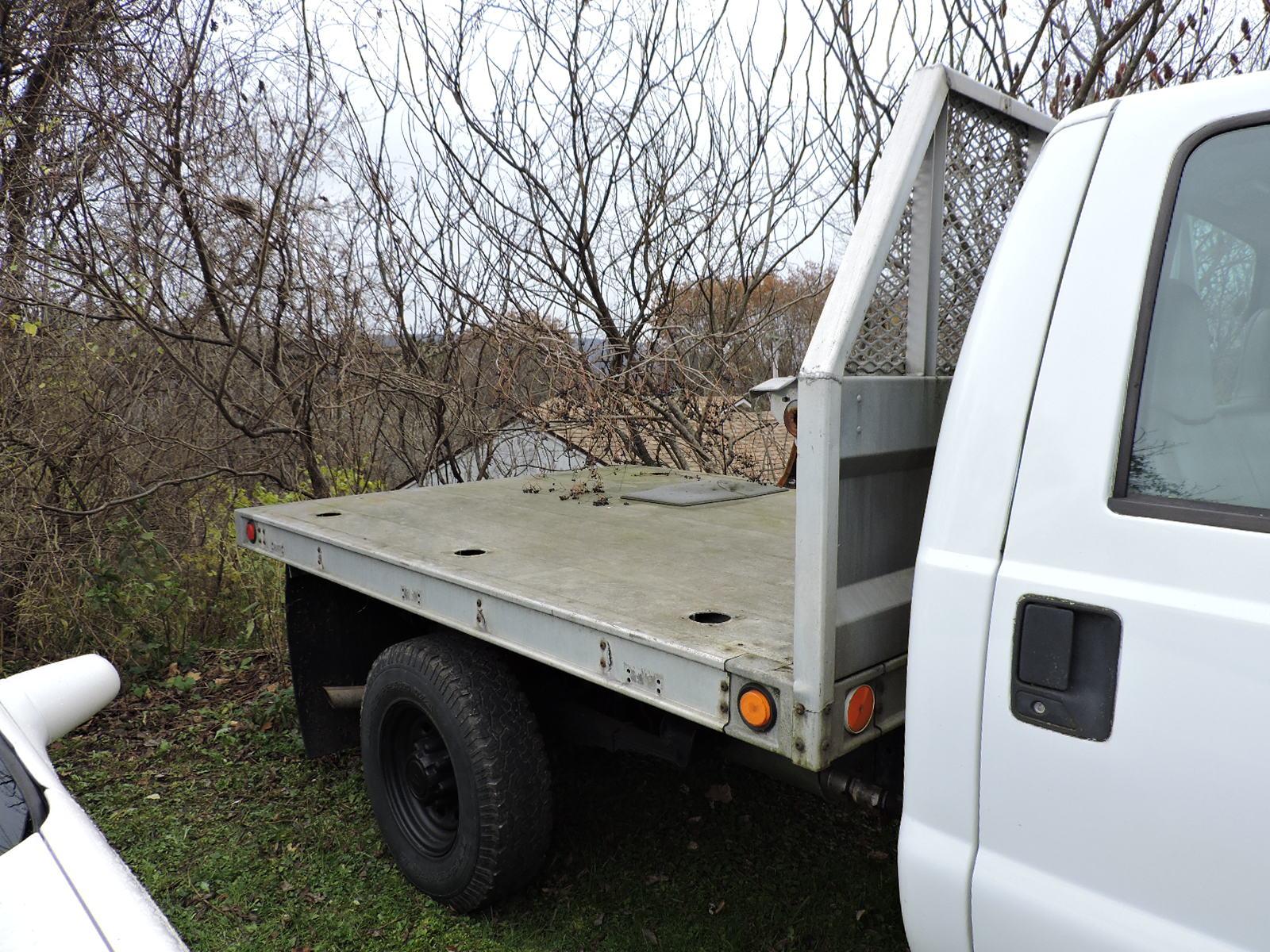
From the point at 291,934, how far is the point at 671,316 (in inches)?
207

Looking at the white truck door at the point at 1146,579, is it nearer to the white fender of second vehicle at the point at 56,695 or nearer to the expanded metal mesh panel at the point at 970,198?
the expanded metal mesh panel at the point at 970,198

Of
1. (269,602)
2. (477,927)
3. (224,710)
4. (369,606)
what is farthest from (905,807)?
(269,602)

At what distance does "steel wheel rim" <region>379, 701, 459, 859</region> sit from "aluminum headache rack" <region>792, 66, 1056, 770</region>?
1453mm

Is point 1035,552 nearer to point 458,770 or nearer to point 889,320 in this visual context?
point 889,320

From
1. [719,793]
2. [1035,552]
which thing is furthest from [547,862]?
[1035,552]

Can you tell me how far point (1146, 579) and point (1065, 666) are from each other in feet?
0.61

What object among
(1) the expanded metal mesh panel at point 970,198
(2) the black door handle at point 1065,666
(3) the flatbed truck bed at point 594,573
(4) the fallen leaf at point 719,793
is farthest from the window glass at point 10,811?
(4) the fallen leaf at point 719,793

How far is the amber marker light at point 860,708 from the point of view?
1765mm

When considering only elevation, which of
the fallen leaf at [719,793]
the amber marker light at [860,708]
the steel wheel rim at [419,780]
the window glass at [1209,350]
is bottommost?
the fallen leaf at [719,793]

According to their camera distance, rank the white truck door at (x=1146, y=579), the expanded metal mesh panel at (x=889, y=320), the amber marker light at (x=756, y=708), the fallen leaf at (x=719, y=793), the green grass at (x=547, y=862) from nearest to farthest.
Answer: the white truck door at (x=1146, y=579), the amber marker light at (x=756, y=708), the expanded metal mesh panel at (x=889, y=320), the green grass at (x=547, y=862), the fallen leaf at (x=719, y=793)

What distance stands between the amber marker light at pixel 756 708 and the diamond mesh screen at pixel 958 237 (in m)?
0.67

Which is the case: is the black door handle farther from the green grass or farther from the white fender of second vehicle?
the white fender of second vehicle

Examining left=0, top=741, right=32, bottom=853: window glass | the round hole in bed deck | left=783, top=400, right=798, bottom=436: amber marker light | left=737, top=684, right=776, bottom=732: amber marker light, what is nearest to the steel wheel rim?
the round hole in bed deck

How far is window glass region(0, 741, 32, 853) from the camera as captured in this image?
1659 mm
